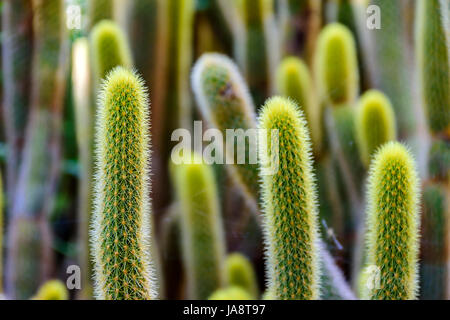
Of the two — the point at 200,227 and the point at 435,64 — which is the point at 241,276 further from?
the point at 435,64

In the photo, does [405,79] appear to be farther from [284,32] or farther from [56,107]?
[56,107]

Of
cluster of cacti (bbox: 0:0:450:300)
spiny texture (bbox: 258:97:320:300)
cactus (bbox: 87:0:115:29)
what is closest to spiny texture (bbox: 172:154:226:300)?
cluster of cacti (bbox: 0:0:450:300)

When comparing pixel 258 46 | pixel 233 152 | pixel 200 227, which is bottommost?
pixel 200 227

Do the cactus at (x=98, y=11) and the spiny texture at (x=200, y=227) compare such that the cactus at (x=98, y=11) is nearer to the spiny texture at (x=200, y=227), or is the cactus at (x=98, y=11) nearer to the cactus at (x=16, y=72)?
the cactus at (x=16, y=72)

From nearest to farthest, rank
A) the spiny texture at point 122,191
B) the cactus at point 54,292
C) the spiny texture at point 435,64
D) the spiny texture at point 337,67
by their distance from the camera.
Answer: the spiny texture at point 122,191 → the cactus at point 54,292 → the spiny texture at point 435,64 → the spiny texture at point 337,67

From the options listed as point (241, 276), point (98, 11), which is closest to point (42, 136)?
point (98, 11)

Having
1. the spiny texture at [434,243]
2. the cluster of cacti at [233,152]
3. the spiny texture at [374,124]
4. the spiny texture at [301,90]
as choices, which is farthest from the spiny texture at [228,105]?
the spiny texture at [434,243]

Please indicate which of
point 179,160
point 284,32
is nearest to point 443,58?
point 284,32
